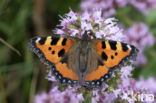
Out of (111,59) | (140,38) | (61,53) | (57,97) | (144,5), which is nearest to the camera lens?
(111,59)

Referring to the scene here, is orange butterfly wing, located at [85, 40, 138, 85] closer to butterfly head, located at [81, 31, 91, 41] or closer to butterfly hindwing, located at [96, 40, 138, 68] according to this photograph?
butterfly hindwing, located at [96, 40, 138, 68]

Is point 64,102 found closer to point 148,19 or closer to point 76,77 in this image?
point 76,77

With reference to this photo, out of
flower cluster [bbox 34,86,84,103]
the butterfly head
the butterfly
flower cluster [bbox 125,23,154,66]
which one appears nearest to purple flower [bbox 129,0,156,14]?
flower cluster [bbox 125,23,154,66]

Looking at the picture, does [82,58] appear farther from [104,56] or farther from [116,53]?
[116,53]

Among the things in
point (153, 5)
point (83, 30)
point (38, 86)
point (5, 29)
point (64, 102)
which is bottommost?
point (64, 102)

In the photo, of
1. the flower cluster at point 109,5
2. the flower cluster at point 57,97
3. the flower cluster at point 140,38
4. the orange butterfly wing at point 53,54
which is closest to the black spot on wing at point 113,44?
the orange butterfly wing at point 53,54

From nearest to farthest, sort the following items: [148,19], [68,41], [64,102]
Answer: [68,41] → [64,102] → [148,19]

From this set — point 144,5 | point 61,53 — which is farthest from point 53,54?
point 144,5

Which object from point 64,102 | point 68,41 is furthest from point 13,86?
point 68,41
